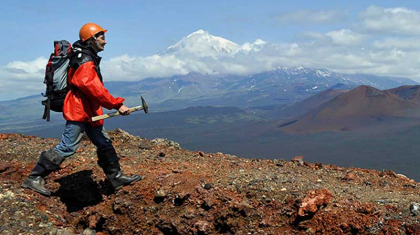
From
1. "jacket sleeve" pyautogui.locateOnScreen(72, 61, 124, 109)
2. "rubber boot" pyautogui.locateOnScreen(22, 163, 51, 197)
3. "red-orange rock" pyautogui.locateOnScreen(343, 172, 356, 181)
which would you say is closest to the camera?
"jacket sleeve" pyautogui.locateOnScreen(72, 61, 124, 109)

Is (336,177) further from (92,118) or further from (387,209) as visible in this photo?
(92,118)

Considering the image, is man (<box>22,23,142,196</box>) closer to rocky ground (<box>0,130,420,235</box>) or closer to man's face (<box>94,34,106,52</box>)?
man's face (<box>94,34,106,52</box>)

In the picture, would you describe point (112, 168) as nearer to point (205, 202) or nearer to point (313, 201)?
point (205, 202)

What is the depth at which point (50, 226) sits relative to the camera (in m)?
6.16

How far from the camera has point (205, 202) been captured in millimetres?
6664

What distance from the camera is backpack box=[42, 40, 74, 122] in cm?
652

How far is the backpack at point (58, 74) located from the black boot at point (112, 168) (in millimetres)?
1111

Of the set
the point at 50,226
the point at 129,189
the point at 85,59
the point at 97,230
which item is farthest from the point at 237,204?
the point at 85,59

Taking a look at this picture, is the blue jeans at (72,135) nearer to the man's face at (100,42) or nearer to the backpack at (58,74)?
the backpack at (58,74)

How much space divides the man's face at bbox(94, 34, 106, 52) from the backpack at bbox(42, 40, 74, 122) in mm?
419

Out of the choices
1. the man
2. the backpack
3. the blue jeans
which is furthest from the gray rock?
the backpack

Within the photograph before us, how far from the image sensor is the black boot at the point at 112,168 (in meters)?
7.00

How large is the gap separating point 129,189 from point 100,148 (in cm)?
90

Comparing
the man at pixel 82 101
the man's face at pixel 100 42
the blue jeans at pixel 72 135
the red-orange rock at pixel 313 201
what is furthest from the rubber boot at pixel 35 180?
the red-orange rock at pixel 313 201
